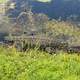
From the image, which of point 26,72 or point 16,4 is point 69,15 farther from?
point 26,72

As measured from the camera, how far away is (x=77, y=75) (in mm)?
4816

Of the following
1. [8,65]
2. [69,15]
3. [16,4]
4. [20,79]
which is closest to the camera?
[20,79]

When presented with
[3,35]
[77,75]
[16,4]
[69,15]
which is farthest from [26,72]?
[69,15]

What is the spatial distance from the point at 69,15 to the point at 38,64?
28.7 feet

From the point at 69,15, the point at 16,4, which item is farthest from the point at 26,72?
the point at 69,15

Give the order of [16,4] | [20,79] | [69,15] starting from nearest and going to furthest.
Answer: [20,79]
[16,4]
[69,15]

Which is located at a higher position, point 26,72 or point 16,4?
point 16,4

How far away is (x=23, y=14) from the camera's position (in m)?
10.3

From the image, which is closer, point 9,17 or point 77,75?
point 77,75

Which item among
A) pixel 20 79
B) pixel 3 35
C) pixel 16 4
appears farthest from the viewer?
pixel 16 4

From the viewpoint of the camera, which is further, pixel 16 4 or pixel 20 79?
pixel 16 4

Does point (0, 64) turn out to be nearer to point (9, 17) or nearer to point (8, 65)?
point (8, 65)

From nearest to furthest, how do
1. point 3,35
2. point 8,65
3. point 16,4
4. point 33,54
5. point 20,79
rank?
point 20,79 < point 8,65 < point 33,54 < point 3,35 < point 16,4

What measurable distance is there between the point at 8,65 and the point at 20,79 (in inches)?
19.7
